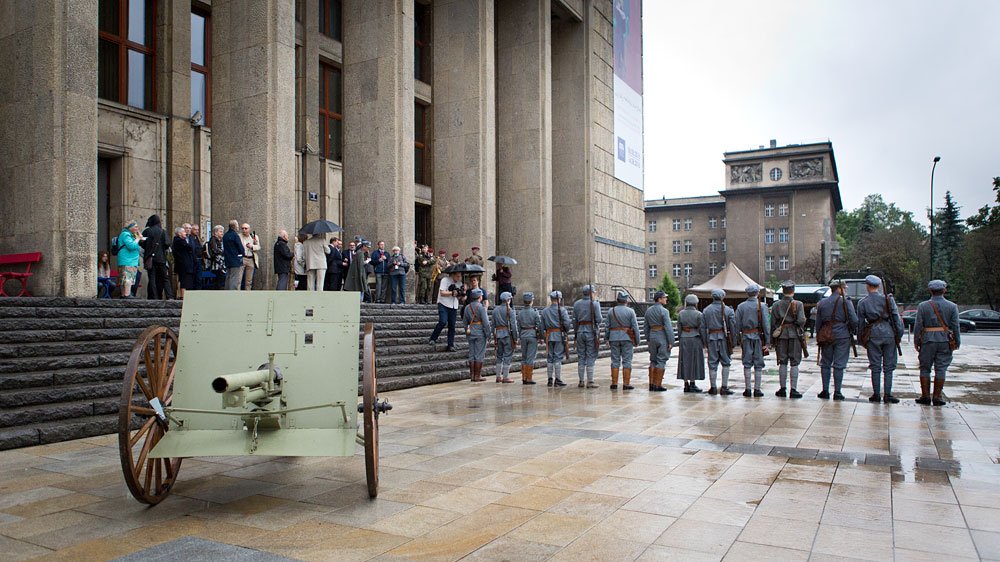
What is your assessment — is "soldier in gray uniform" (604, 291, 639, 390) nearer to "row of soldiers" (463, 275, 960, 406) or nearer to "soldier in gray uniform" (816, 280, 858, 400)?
"row of soldiers" (463, 275, 960, 406)

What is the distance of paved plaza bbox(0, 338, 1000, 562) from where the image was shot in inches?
181

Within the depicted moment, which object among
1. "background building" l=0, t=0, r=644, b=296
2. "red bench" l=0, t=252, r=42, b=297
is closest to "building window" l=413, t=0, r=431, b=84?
"background building" l=0, t=0, r=644, b=296

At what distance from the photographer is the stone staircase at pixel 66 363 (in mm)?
8156

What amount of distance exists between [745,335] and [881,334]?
7.24ft

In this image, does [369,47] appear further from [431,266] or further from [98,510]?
[98,510]

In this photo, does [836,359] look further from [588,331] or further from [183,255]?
[183,255]

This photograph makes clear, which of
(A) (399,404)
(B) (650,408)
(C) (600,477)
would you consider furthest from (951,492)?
(A) (399,404)

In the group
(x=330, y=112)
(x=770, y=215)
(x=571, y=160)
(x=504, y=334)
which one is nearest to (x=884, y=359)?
(x=504, y=334)

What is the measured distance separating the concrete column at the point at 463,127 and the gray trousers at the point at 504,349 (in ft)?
31.3

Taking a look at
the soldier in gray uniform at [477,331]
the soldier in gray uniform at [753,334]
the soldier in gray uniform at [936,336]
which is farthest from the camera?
the soldier in gray uniform at [477,331]

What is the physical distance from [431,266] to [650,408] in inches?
467

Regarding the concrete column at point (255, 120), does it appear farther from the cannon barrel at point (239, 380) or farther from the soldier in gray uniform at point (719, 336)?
the cannon barrel at point (239, 380)

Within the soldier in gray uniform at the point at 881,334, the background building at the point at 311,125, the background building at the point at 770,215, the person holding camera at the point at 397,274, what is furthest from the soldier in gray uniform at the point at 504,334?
the background building at the point at 770,215

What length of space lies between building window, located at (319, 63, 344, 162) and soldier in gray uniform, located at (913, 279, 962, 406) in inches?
769
